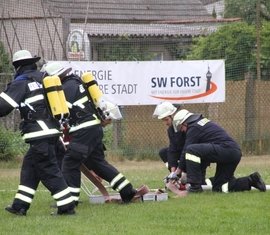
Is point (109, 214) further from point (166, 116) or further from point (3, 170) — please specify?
point (3, 170)

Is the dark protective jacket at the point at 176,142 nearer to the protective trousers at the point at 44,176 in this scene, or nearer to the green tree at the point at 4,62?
the protective trousers at the point at 44,176

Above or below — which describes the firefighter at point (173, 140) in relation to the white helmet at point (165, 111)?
below

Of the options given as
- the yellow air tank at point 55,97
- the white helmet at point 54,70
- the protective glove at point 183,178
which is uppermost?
the white helmet at point 54,70

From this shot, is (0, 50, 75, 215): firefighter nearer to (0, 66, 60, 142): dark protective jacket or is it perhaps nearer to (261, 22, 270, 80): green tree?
(0, 66, 60, 142): dark protective jacket

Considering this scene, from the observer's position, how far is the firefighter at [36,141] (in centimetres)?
848

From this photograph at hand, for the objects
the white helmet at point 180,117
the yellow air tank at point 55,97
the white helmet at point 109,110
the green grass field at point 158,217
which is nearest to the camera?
the green grass field at point 158,217

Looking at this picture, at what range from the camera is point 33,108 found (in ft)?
27.8

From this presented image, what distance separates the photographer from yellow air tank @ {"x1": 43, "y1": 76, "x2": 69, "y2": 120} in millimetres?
8391

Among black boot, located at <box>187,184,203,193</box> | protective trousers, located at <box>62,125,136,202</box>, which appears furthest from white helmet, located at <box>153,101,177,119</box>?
protective trousers, located at <box>62,125,136,202</box>

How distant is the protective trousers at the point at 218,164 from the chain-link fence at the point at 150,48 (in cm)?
520

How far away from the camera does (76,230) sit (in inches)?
297

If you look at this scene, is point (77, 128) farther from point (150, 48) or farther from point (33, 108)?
point (150, 48)

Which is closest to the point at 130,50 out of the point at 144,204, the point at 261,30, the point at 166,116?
the point at 261,30

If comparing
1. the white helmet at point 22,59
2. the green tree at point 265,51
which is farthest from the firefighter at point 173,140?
the green tree at point 265,51
